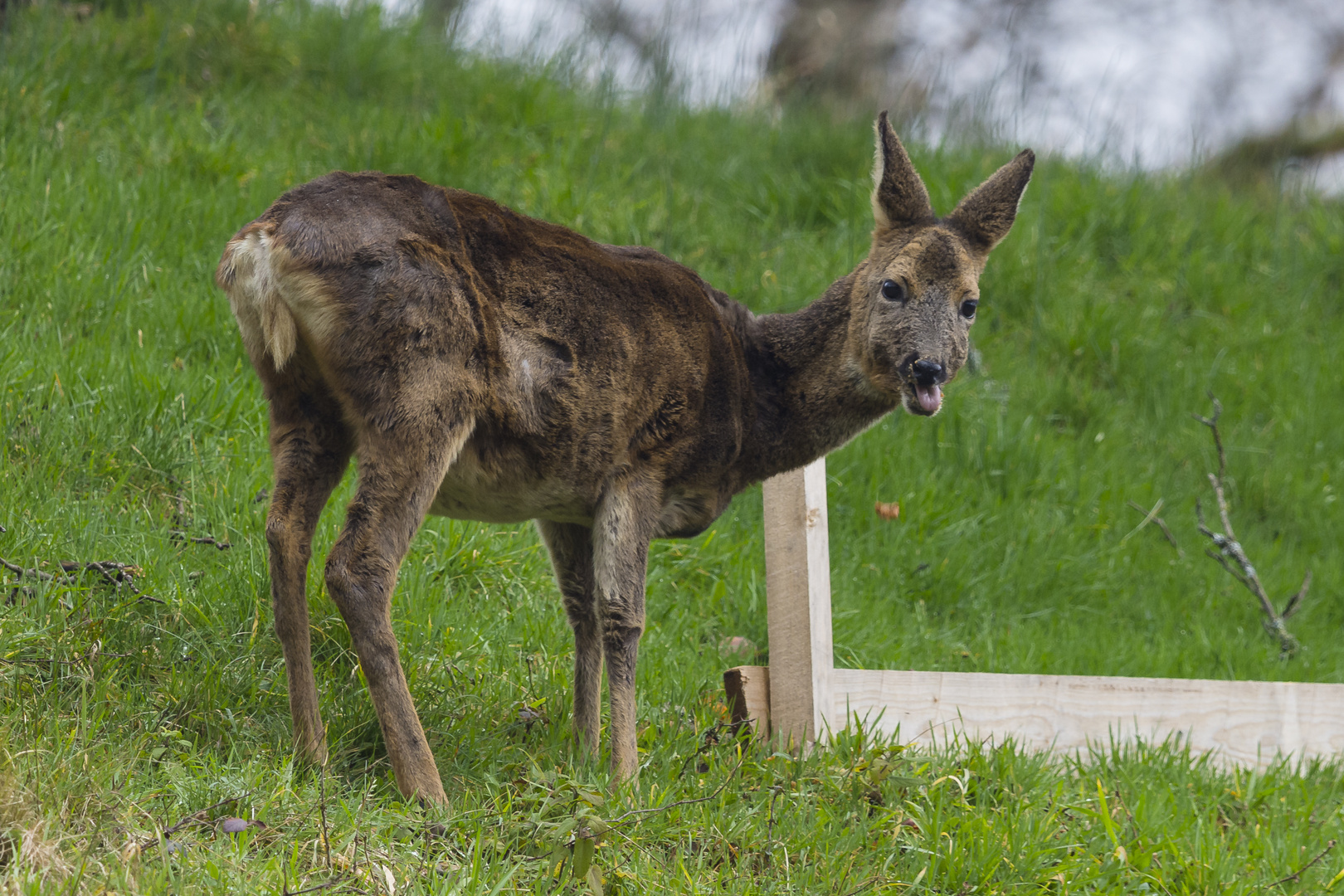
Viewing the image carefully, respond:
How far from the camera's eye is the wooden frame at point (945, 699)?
4.58 metres

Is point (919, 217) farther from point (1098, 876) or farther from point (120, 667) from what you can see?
point (120, 667)

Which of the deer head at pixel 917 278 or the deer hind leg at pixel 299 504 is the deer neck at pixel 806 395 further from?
the deer hind leg at pixel 299 504

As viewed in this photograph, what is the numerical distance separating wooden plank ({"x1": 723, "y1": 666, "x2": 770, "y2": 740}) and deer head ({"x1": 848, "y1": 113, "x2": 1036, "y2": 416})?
1.19m

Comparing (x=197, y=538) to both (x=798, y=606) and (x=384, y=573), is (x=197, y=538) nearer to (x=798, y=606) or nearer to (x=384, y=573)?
(x=384, y=573)

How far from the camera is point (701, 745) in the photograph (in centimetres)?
436

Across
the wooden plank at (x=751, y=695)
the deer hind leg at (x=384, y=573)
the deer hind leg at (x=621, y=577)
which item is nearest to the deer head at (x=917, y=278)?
the deer hind leg at (x=621, y=577)

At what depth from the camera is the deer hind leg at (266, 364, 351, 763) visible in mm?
3736

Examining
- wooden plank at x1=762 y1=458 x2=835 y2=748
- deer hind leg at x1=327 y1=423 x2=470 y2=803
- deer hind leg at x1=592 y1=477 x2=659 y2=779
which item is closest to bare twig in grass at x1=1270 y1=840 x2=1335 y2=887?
wooden plank at x1=762 y1=458 x2=835 y2=748

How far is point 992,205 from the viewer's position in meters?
4.74

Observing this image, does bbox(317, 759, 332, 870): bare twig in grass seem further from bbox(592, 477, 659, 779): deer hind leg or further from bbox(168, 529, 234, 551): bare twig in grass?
bbox(168, 529, 234, 551): bare twig in grass

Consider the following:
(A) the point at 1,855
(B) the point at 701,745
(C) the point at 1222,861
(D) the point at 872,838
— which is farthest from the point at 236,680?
(C) the point at 1222,861

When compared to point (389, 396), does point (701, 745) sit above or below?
below

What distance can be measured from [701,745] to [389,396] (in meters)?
1.75

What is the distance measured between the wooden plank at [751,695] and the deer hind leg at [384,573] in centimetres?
141
